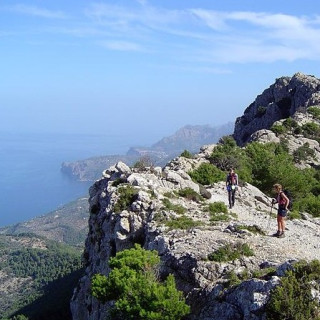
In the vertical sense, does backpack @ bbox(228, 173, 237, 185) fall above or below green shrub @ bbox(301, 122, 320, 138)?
below

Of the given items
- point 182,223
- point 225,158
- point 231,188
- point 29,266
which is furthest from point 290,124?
point 29,266

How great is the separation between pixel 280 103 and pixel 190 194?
50.4m

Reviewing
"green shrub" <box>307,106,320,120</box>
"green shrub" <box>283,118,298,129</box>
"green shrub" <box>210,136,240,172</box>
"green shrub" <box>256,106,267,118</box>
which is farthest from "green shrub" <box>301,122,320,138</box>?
"green shrub" <box>210,136,240,172</box>

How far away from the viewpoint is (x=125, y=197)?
869 inches

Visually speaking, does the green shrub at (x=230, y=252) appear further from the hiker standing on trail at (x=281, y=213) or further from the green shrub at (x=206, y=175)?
the green shrub at (x=206, y=175)

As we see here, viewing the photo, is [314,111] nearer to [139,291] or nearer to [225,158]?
[225,158]

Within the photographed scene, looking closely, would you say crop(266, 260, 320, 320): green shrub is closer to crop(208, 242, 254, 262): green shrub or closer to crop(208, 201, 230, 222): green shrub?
crop(208, 242, 254, 262): green shrub

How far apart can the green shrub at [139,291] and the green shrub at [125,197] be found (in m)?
7.11

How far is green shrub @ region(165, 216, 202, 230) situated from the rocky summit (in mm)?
104

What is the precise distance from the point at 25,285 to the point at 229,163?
133 metres

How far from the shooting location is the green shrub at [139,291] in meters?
11.7

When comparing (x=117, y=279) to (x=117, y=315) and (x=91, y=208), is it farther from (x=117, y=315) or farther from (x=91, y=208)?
(x=91, y=208)

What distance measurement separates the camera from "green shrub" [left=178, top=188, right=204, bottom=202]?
Result: 23.7 metres

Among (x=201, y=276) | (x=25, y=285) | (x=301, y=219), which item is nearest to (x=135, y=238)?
(x=201, y=276)
